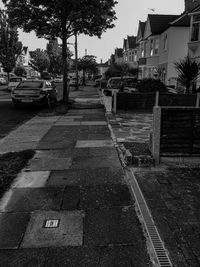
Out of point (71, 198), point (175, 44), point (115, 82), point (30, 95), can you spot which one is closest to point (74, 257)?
point (71, 198)

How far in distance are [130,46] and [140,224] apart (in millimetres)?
52870

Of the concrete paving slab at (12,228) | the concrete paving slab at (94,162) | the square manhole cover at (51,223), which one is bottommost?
the concrete paving slab at (12,228)

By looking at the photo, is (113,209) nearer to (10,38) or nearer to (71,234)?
(71,234)

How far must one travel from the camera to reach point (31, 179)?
536cm

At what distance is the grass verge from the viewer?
5105 mm

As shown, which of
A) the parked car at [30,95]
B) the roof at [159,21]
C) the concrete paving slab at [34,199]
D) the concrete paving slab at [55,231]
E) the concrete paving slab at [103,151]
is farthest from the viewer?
the roof at [159,21]

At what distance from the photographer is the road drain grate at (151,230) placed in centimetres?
308

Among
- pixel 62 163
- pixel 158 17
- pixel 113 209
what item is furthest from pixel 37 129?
pixel 158 17

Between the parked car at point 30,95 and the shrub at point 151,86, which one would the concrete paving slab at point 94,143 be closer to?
the parked car at point 30,95

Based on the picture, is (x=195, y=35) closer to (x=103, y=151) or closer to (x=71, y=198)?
(x=103, y=151)

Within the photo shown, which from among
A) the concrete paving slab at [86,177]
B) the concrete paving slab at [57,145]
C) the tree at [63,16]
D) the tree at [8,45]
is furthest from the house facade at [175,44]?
the tree at [8,45]

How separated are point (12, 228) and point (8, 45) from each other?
4976 centimetres

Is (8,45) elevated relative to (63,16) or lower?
elevated

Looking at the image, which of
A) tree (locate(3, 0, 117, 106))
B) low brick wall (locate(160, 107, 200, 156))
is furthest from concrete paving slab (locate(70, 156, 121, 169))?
tree (locate(3, 0, 117, 106))
